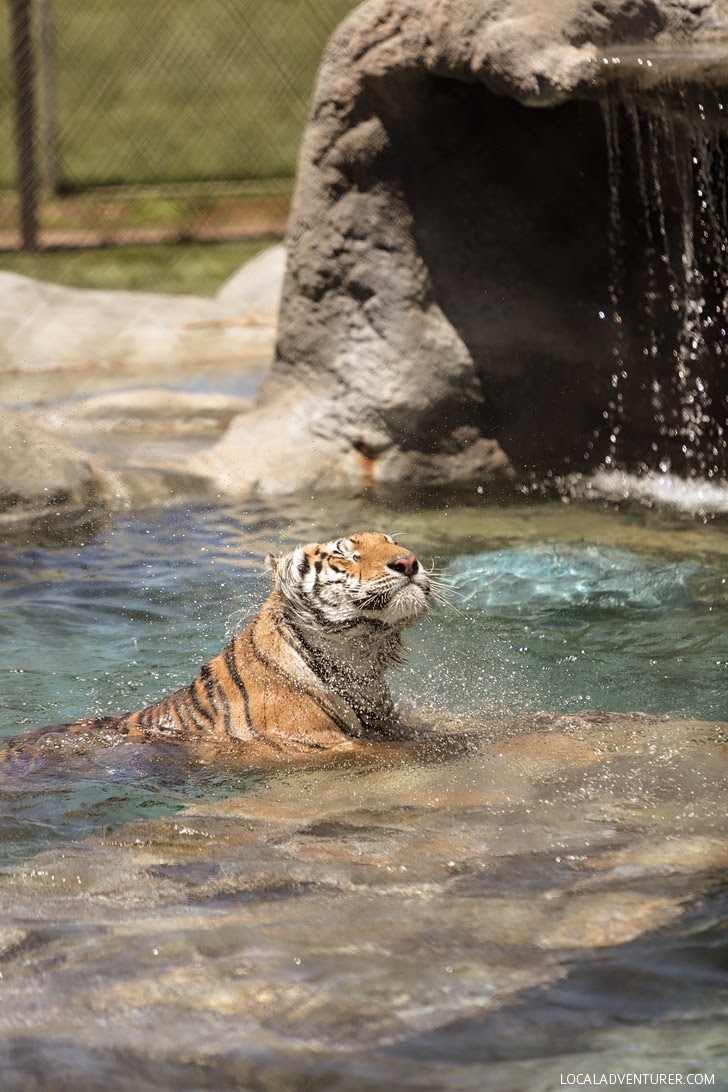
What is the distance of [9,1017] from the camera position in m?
2.53

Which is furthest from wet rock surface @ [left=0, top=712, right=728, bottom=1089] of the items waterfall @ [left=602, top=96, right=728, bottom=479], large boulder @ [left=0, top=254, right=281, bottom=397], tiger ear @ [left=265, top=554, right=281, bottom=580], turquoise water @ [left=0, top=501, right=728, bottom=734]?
large boulder @ [left=0, top=254, right=281, bottom=397]

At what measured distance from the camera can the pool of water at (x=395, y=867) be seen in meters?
2.45

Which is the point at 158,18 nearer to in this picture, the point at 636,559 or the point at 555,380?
the point at 555,380

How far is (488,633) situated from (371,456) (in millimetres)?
2159

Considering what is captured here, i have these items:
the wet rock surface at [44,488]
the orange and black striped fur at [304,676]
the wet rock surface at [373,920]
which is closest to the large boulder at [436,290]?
the wet rock surface at [44,488]

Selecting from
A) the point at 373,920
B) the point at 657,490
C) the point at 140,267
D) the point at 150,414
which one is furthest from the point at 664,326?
the point at 140,267

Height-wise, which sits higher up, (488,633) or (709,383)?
(709,383)

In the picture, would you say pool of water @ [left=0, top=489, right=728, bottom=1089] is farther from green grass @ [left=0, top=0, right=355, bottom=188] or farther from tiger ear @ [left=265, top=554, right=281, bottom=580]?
green grass @ [left=0, top=0, right=355, bottom=188]

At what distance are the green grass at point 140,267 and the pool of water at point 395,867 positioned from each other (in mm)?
6599

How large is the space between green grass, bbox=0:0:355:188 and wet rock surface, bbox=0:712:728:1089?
33.0 ft

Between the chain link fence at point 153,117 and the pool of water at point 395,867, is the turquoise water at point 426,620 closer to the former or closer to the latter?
the pool of water at point 395,867

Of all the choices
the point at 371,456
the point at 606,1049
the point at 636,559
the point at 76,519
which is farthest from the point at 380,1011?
the point at 371,456

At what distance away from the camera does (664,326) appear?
285 inches

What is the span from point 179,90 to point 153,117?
953mm
